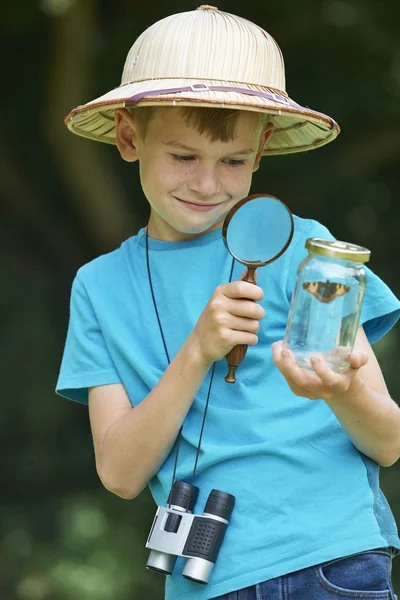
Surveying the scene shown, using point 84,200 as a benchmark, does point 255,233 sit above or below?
above

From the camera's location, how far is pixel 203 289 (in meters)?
2.38

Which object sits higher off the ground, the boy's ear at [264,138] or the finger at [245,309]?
the boy's ear at [264,138]

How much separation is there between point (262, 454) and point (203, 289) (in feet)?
1.32

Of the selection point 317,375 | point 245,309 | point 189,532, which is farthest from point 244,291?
point 189,532

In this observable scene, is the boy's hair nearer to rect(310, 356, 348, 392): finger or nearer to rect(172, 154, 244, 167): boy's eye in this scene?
rect(172, 154, 244, 167): boy's eye

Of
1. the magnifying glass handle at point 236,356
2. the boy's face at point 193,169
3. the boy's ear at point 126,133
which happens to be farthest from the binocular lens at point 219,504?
the boy's ear at point 126,133

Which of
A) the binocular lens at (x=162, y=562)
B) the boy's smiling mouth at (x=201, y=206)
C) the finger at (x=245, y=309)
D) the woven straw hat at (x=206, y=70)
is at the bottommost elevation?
the binocular lens at (x=162, y=562)

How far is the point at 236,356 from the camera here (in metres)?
2.12

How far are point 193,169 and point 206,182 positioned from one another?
0.18 ft

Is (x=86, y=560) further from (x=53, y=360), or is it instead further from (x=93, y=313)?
(x=93, y=313)

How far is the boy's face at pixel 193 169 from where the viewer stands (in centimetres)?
227

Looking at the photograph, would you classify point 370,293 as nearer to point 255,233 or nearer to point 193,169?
point 255,233

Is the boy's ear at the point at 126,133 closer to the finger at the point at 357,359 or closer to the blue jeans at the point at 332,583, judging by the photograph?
the finger at the point at 357,359

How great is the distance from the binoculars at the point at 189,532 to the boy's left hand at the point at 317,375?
0.42 meters
